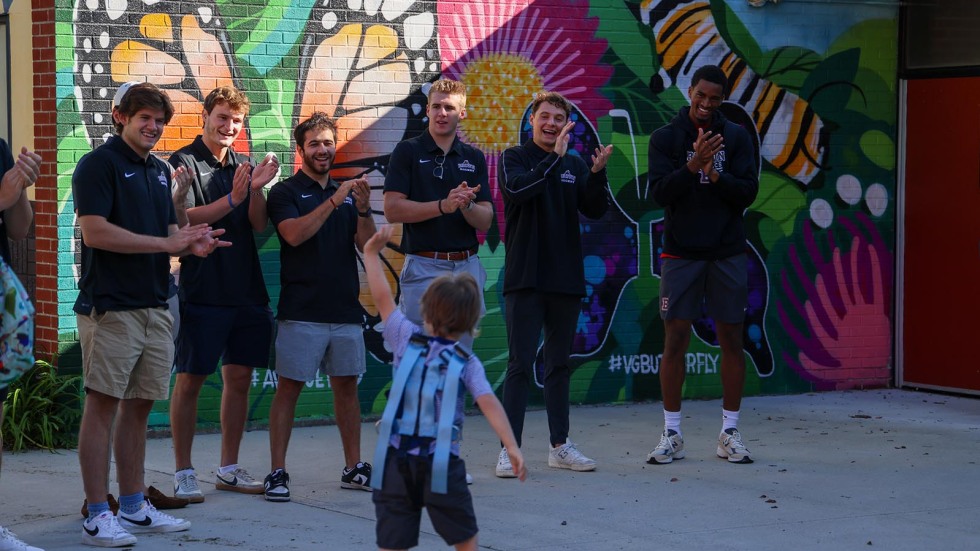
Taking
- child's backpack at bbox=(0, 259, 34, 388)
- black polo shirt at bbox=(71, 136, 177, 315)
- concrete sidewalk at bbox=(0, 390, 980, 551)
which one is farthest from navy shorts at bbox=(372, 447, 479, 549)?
black polo shirt at bbox=(71, 136, 177, 315)

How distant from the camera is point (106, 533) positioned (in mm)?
5828

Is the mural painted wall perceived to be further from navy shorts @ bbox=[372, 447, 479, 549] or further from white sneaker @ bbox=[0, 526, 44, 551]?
navy shorts @ bbox=[372, 447, 479, 549]

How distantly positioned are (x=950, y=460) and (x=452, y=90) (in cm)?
373

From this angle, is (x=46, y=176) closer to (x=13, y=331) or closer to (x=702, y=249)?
(x=13, y=331)

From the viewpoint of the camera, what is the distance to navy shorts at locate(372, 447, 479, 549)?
4.62 meters

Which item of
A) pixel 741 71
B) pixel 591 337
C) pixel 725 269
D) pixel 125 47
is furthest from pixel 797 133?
pixel 125 47

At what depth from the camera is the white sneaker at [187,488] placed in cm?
675

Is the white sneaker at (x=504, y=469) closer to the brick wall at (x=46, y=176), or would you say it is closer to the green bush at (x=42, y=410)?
the green bush at (x=42, y=410)

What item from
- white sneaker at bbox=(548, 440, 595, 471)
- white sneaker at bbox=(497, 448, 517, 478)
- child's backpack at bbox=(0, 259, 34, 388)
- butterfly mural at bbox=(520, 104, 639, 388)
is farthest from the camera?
butterfly mural at bbox=(520, 104, 639, 388)

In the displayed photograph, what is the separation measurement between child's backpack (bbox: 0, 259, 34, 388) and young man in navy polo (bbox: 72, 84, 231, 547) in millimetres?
601

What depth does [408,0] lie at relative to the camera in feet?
31.0

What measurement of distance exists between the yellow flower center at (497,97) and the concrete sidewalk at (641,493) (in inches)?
82.3

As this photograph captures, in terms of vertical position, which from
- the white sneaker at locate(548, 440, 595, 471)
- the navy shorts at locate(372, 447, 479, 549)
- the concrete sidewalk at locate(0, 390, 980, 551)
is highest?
the navy shorts at locate(372, 447, 479, 549)

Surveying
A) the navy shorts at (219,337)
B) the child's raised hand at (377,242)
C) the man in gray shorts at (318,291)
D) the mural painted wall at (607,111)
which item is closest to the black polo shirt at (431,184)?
the man in gray shorts at (318,291)
